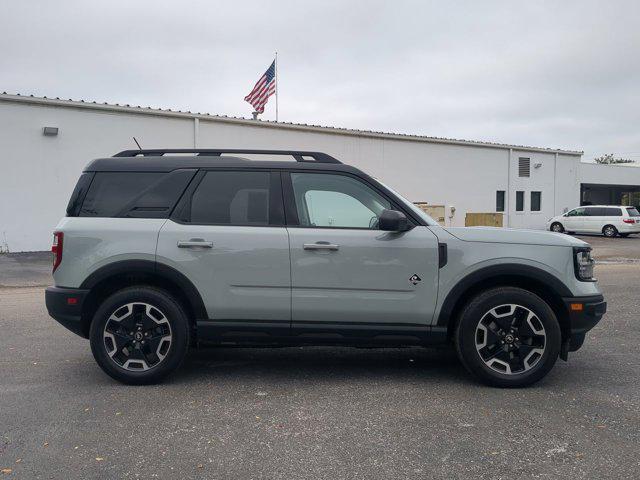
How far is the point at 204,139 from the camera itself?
19.9 meters

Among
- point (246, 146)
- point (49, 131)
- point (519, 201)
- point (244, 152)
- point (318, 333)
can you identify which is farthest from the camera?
point (519, 201)

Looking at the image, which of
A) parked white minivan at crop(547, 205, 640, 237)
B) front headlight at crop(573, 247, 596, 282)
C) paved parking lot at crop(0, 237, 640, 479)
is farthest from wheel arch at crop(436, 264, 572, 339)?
parked white minivan at crop(547, 205, 640, 237)

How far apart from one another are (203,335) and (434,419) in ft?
6.67

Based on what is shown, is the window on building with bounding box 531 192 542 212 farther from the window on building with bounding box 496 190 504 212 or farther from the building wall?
the building wall

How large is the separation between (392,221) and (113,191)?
2.46 meters

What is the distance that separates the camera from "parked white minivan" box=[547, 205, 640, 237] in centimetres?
2867

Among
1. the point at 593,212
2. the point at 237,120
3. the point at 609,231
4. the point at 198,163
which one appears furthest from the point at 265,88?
the point at 609,231

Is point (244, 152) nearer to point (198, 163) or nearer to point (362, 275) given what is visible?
point (198, 163)

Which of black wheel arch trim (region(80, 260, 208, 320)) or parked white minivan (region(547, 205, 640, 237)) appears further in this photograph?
parked white minivan (region(547, 205, 640, 237))

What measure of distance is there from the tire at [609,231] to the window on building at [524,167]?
4.67 metres

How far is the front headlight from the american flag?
1914cm

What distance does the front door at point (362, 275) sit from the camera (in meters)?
4.76

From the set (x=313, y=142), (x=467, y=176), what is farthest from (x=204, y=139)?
(x=467, y=176)

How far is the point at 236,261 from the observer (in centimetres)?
482
